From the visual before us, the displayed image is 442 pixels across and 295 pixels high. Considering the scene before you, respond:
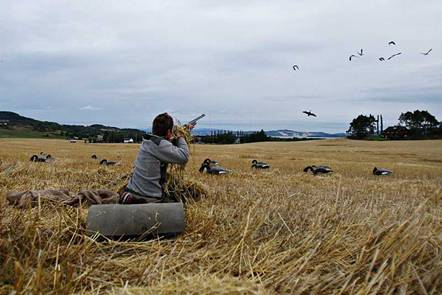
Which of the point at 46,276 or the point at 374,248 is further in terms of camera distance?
the point at 374,248

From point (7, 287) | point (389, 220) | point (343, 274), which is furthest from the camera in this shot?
point (389, 220)

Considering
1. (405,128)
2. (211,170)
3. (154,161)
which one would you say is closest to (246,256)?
(154,161)

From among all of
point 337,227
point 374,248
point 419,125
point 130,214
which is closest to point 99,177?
point 130,214

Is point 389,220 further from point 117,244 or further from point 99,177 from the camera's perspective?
point 99,177

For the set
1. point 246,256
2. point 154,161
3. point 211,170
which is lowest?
point 246,256

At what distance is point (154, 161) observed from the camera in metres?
6.23

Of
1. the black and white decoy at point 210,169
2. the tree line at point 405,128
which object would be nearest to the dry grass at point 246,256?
the black and white decoy at point 210,169

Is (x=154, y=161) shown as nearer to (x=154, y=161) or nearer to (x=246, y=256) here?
(x=154, y=161)

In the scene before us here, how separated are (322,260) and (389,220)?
854mm

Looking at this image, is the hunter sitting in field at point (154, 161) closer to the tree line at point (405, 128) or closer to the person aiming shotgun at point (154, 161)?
the person aiming shotgun at point (154, 161)

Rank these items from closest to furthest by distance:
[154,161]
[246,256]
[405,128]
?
1. [246,256]
2. [154,161]
3. [405,128]

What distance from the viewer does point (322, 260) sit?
3.71m

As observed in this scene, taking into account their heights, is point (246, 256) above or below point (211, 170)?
below

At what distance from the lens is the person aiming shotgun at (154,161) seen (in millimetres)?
6125
